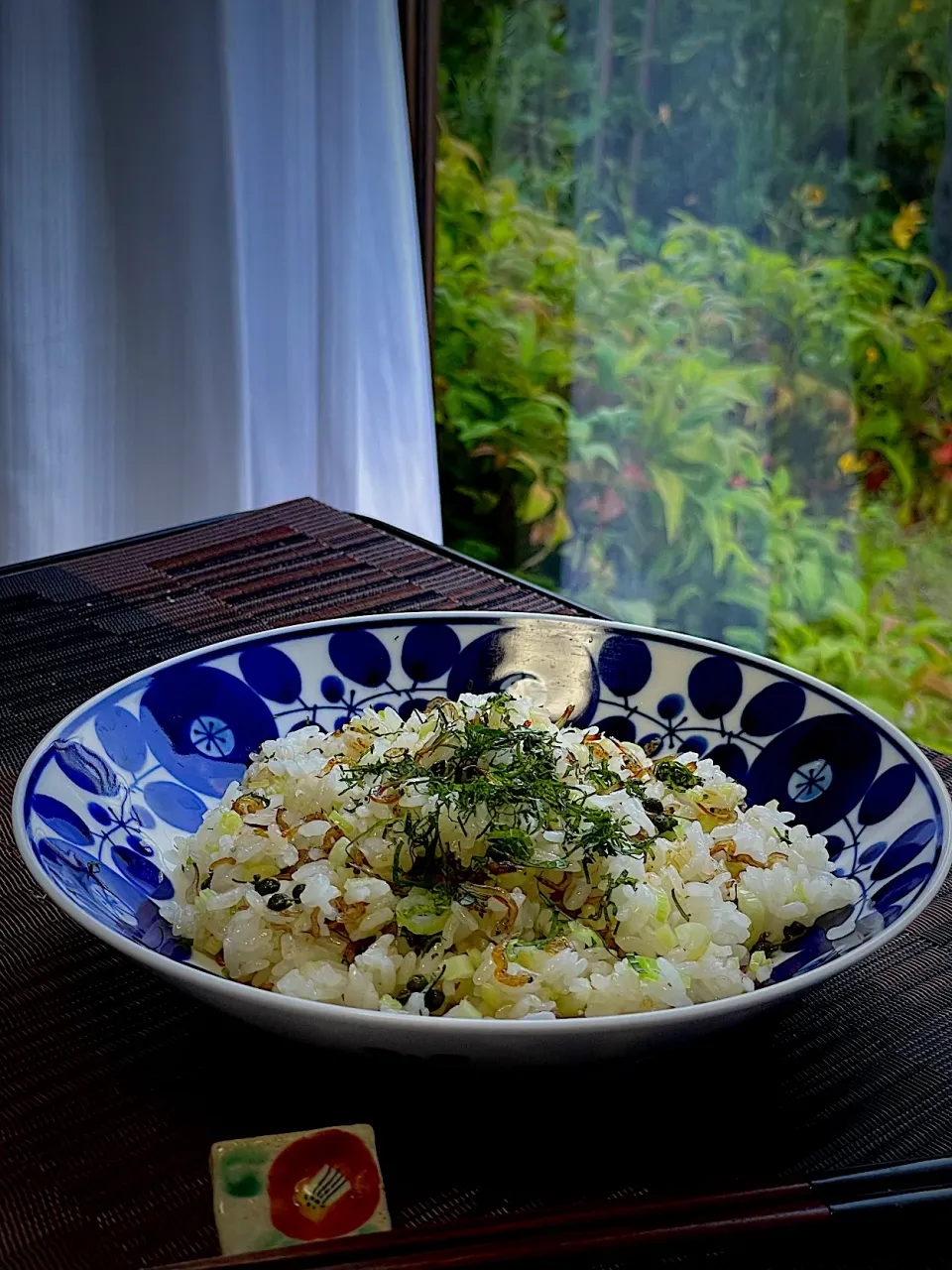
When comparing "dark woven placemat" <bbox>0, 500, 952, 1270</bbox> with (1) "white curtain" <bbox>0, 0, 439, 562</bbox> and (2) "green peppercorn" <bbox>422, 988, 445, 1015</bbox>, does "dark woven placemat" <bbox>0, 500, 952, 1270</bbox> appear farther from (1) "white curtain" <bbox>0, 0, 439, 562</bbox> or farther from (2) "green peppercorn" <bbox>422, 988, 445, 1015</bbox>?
(1) "white curtain" <bbox>0, 0, 439, 562</bbox>

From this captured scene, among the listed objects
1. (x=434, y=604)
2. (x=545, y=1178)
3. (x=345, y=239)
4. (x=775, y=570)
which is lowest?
(x=775, y=570)

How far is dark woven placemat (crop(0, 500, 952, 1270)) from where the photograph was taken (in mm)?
663

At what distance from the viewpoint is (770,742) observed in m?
0.98

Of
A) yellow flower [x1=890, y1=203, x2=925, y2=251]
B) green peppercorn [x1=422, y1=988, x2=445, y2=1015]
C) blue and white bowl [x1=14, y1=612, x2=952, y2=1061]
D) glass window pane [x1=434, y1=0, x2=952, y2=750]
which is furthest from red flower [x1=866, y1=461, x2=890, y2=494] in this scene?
green peppercorn [x1=422, y1=988, x2=445, y2=1015]

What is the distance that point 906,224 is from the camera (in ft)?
8.21

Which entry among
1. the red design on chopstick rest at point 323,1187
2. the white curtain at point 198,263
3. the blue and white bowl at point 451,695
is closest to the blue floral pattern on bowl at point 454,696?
the blue and white bowl at point 451,695

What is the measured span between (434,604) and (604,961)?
2.35 feet

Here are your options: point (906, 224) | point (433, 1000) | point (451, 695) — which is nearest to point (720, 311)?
point (906, 224)

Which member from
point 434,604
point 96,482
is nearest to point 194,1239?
point 434,604

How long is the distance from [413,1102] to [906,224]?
2235mm

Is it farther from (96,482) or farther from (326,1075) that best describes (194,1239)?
(96,482)

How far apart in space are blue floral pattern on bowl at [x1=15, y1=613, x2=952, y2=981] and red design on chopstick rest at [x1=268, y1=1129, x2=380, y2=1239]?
144 mm

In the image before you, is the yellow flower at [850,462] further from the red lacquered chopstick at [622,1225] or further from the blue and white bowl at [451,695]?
the red lacquered chopstick at [622,1225]

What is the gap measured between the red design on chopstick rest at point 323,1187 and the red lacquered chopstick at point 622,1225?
4 cm
